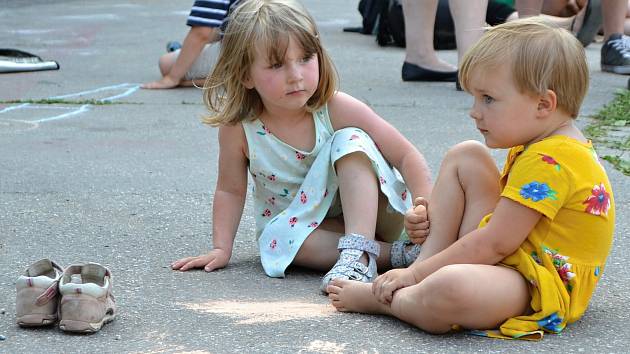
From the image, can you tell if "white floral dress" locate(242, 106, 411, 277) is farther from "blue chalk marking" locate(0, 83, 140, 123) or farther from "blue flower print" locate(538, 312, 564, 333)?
"blue chalk marking" locate(0, 83, 140, 123)

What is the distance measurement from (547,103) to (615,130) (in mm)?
2810

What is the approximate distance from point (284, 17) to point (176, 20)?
7737 millimetres

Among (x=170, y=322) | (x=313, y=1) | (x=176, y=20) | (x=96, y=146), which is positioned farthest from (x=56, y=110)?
(x=313, y=1)

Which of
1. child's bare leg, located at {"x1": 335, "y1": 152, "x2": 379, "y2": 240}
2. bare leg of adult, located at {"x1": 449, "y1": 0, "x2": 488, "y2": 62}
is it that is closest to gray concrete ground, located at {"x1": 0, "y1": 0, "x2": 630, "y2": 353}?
child's bare leg, located at {"x1": 335, "y1": 152, "x2": 379, "y2": 240}

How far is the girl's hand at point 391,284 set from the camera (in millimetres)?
2719

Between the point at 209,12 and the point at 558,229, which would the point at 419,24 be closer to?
the point at 209,12

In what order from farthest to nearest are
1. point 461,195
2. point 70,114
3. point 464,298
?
point 70,114 < point 461,195 < point 464,298

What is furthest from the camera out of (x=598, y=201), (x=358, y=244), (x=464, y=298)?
(x=358, y=244)

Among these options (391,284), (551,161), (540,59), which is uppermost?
(540,59)

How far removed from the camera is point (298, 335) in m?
2.60

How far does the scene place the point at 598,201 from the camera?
8.55 feet

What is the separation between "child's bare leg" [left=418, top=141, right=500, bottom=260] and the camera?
2789 mm

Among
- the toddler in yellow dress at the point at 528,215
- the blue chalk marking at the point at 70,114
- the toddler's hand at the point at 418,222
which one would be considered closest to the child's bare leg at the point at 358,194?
the toddler's hand at the point at 418,222

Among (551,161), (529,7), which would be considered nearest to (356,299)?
(551,161)
